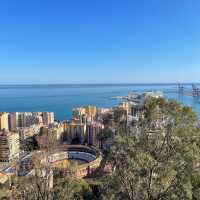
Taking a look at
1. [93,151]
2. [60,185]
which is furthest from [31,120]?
[60,185]

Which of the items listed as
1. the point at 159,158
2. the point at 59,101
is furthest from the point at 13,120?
→ the point at 59,101

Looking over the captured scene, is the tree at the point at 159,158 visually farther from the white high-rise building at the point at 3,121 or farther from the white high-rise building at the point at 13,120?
the white high-rise building at the point at 13,120

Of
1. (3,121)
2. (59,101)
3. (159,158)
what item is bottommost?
(3,121)

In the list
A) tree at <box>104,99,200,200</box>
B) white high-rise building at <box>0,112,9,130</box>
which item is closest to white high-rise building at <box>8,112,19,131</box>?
white high-rise building at <box>0,112,9,130</box>

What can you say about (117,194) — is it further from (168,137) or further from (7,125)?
(7,125)

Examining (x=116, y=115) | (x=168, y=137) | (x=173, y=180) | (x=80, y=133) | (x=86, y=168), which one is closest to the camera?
(x=173, y=180)

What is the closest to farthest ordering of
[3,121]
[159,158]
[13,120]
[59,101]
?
[159,158]
[3,121]
[13,120]
[59,101]

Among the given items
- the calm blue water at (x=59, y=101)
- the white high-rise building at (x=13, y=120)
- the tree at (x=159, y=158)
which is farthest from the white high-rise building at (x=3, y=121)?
the tree at (x=159, y=158)

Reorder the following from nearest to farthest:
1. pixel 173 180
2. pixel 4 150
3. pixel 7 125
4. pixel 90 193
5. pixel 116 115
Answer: pixel 173 180 → pixel 116 115 → pixel 90 193 → pixel 4 150 → pixel 7 125

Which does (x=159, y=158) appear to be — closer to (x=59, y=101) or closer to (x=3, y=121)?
(x=3, y=121)
